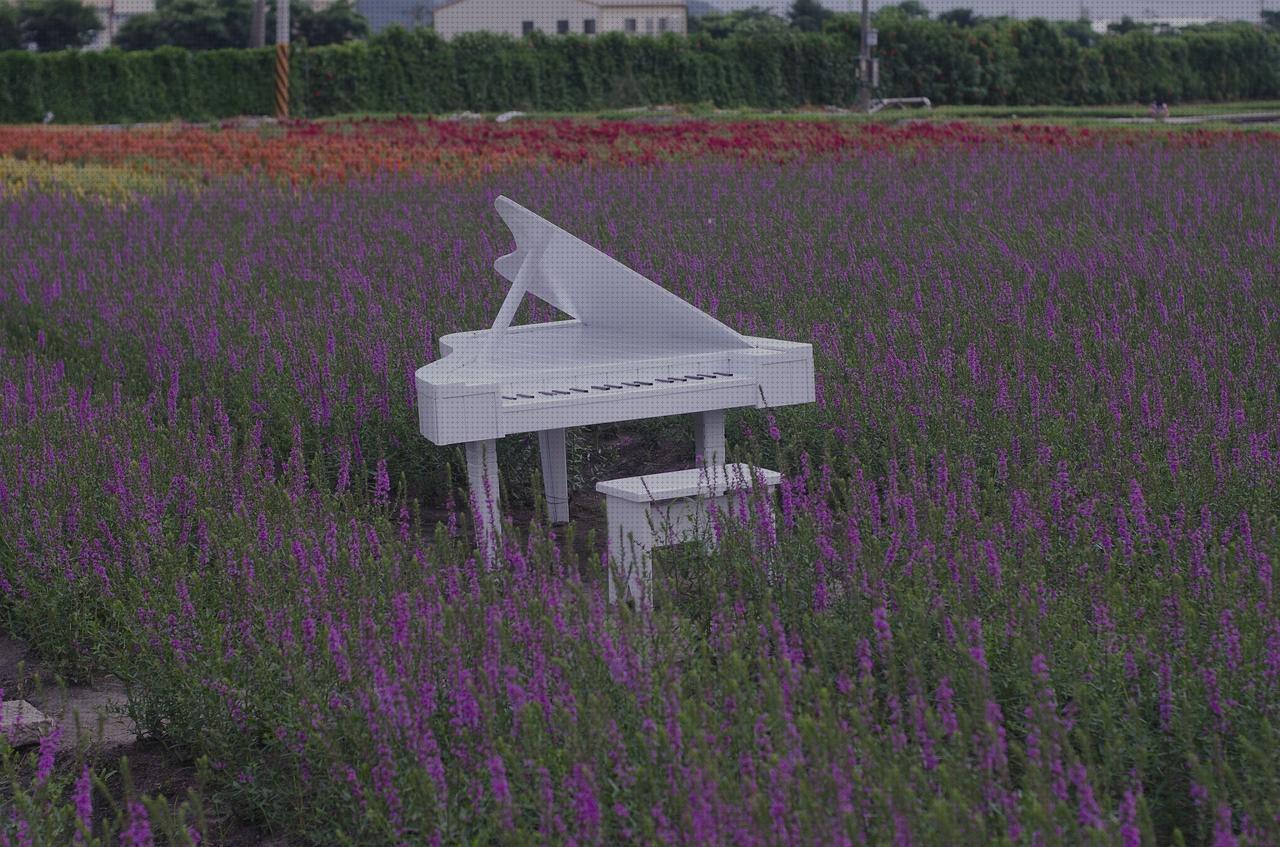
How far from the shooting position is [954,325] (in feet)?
22.0

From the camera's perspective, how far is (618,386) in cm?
471

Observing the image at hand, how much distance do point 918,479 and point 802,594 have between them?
45cm

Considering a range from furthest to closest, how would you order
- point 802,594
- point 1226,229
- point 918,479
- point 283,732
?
point 1226,229 < point 918,479 < point 802,594 < point 283,732

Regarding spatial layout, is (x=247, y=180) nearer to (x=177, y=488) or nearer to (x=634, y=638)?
(x=177, y=488)

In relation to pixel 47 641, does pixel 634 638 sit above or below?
above

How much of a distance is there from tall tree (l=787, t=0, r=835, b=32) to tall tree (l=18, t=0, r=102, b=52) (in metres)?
31.8

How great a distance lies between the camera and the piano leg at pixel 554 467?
215 inches

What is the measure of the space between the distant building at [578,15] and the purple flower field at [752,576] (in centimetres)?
8044

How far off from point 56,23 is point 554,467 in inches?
2437

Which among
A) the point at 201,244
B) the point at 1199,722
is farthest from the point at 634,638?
the point at 201,244

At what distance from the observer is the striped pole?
34.8 meters

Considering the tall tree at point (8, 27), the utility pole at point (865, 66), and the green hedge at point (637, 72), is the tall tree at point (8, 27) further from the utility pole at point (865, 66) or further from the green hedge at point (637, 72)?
the utility pole at point (865, 66)

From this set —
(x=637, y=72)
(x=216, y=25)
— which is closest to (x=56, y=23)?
(x=216, y=25)

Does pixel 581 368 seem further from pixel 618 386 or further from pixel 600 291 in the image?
pixel 600 291
